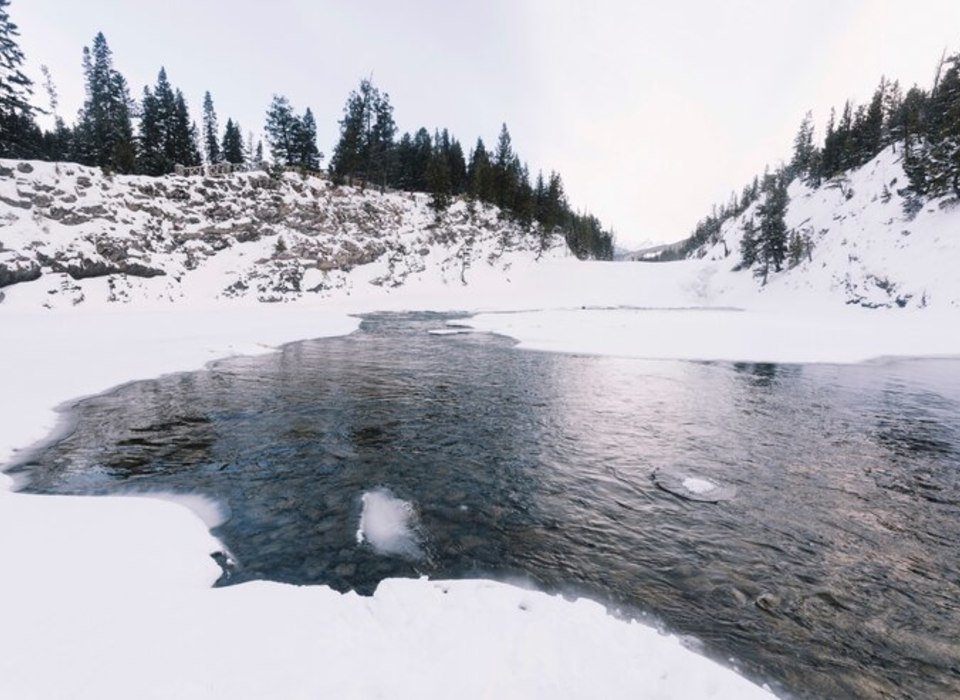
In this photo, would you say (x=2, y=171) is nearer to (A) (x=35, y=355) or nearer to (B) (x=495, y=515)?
(A) (x=35, y=355)

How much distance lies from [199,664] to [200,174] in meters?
54.1

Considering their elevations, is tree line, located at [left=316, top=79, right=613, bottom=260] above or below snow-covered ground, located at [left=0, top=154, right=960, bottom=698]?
above

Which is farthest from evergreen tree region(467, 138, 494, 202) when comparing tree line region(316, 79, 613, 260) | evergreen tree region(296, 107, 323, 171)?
evergreen tree region(296, 107, 323, 171)

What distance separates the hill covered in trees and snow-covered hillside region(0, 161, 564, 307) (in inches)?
163

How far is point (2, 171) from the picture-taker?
30.6m

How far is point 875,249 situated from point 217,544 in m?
52.2

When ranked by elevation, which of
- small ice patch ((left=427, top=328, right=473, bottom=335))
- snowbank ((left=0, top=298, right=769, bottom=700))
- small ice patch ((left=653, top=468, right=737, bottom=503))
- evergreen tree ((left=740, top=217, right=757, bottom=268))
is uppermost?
evergreen tree ((left=740, top=217, right=757, bottom=268))

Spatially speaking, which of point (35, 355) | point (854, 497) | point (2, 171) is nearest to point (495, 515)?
point (854, 497)

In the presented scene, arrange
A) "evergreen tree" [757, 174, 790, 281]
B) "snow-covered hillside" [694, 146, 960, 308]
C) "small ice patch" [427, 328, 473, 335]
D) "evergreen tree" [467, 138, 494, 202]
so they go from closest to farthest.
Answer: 1. "small ice patch" [427, 328, 473, 335]
2. "snow-covered hillside" [694, 146, 960, 308]
3. "evergreen tree" [757, 174, 790, 281]
4. "evergreen tree" [467, 138, 494, 202]

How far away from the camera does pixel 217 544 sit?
5.20 m

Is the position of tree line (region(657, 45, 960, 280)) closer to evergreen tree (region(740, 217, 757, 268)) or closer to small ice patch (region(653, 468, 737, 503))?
evergreen tree (region(740, 217, 757, 268))

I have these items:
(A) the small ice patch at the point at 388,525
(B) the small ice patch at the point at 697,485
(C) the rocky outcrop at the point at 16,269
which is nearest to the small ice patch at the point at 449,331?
(A) the small ice patch at the point at 388,525

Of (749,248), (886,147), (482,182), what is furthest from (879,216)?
(482,182)

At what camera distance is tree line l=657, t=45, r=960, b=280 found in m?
38.5
